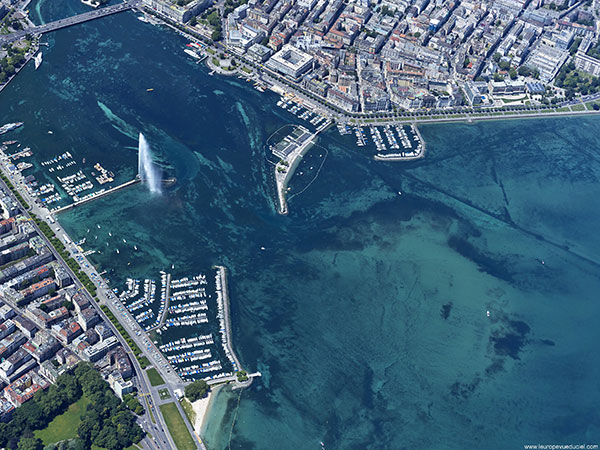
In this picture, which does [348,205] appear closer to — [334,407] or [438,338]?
[438,338]

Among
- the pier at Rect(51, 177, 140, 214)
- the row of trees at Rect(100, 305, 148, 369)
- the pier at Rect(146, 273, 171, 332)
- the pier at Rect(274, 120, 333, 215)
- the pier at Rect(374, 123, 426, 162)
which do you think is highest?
the pier at Rect(374, 123, 426, 162)

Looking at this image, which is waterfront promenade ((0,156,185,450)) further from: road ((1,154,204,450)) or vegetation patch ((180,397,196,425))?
vegetation patch ((180,397,196,425))

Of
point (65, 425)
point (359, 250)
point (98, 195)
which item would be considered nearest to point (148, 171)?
point (98, 195)

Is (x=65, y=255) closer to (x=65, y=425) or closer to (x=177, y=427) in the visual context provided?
(x=65, y=425)

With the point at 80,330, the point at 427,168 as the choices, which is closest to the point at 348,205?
the point at 427,168

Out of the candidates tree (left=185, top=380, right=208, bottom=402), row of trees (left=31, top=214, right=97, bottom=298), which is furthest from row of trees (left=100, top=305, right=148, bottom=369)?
tree (left=185, top=380, right=208, bottom=402)
